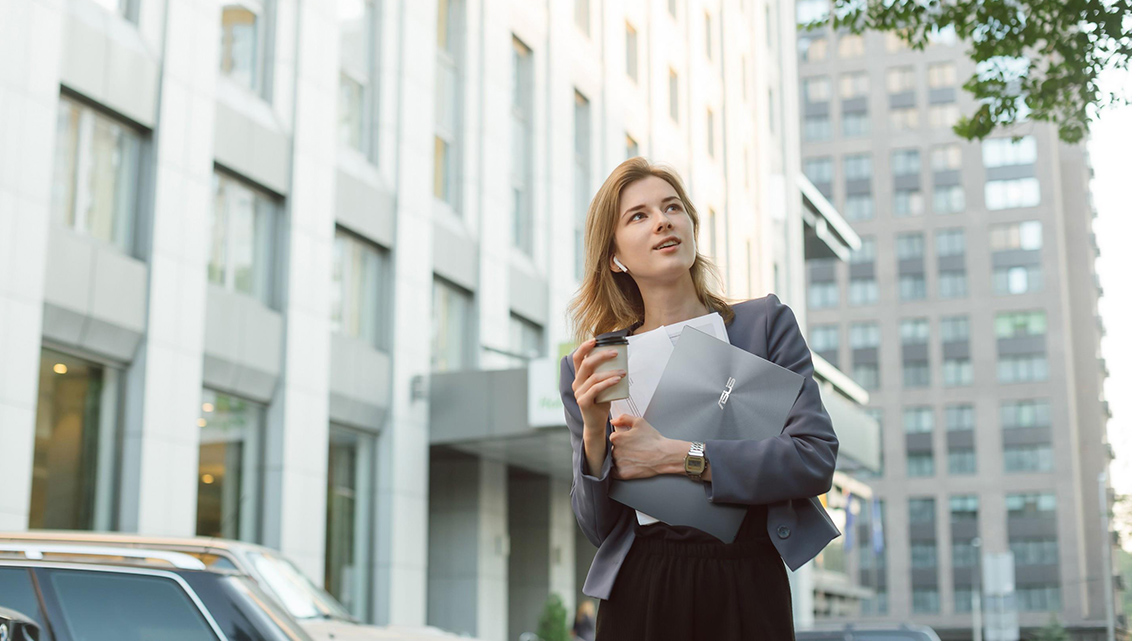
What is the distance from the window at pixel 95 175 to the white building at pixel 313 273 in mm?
34

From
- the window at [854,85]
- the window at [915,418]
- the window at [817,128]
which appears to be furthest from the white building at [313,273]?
the window at [854,85]

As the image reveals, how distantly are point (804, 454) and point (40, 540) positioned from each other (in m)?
4.60

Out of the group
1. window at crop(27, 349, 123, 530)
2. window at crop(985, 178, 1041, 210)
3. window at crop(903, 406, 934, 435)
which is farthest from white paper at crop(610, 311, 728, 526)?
window at crop(985, 178, 1041, 210)

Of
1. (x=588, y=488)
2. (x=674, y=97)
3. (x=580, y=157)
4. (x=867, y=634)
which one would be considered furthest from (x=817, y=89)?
(x=588, y=488)

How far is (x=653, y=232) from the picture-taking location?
2715 millimetres

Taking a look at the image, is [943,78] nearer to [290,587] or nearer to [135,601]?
[290,587]

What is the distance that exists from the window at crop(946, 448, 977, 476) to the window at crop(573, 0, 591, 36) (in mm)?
79681

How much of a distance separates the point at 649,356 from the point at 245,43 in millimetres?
16847

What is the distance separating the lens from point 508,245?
2484 cm

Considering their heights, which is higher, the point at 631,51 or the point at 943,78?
the point at 943,78

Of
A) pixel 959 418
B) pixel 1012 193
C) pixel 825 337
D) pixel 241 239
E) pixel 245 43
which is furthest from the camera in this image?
pixel 825 337

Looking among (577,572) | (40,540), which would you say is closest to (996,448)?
(577,572)

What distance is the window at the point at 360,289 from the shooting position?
20.1 meters

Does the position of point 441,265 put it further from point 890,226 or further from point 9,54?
point 890,226
